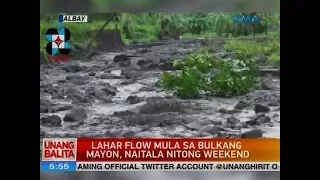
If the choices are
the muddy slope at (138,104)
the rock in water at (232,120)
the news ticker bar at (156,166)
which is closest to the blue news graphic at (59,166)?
the news ticker bar at (156,166)

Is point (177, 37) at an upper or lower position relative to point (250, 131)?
upper

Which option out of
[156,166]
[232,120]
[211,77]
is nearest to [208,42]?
[211,77]

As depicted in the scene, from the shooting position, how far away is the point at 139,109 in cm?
430

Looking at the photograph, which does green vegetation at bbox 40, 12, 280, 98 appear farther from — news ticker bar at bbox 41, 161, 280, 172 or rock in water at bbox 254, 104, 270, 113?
news ticker bar at bbox 41, 161, 280, 172

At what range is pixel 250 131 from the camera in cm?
427

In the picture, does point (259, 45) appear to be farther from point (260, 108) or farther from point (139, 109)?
point (139, 109)

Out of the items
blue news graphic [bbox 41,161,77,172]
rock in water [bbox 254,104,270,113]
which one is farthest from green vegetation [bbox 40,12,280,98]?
blue news graphic [bbox 41,161,77,172]

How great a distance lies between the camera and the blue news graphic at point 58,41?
4.32m

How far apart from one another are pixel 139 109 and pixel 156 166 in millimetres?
478

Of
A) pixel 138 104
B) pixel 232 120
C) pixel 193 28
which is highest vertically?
pixel 193 28

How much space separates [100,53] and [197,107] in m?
0.90

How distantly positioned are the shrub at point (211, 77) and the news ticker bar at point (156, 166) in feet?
1.83
